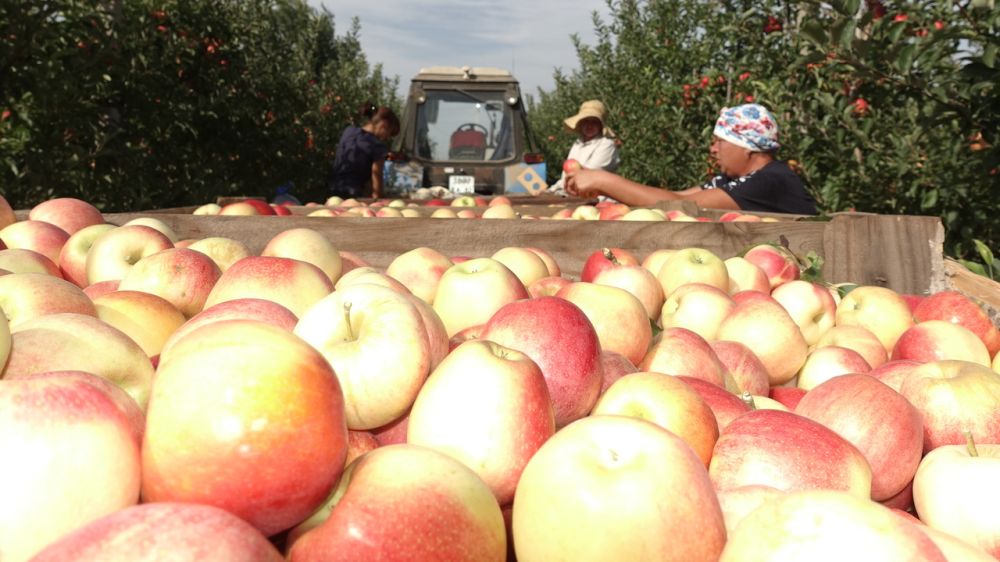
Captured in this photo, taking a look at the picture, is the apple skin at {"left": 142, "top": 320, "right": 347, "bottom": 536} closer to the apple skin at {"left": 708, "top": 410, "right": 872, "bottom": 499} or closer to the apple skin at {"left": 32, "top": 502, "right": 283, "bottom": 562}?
A: the apple skin at {"left": 32, "top": 502, "right": 283, "bottom": 562}

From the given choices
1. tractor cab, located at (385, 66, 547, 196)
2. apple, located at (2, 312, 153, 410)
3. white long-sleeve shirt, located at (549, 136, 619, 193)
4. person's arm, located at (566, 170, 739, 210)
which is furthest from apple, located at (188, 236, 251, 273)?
tractor cab, located at (385, 66, 547, 196)

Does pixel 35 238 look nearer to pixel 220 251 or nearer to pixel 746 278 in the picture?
pixel 220 251

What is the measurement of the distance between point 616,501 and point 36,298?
126cm

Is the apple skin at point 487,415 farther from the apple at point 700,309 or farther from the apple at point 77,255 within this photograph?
the apple at point 77,255

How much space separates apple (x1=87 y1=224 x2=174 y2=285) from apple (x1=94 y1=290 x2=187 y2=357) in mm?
585

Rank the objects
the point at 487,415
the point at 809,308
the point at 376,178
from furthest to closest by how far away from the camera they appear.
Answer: the point at 376,178, the point at 809,308, the point at 487,415

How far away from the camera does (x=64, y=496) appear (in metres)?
0.80

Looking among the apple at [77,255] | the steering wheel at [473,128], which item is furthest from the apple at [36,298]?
the steering wheel at [473,128]

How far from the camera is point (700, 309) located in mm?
2219

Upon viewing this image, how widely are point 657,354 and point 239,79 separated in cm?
846

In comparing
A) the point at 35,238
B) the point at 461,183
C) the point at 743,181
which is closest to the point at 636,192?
the point at 743,181

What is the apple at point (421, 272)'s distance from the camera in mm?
2195

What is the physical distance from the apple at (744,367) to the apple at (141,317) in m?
1.25

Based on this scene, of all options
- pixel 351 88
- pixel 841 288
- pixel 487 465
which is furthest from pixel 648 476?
pixel 351 88
